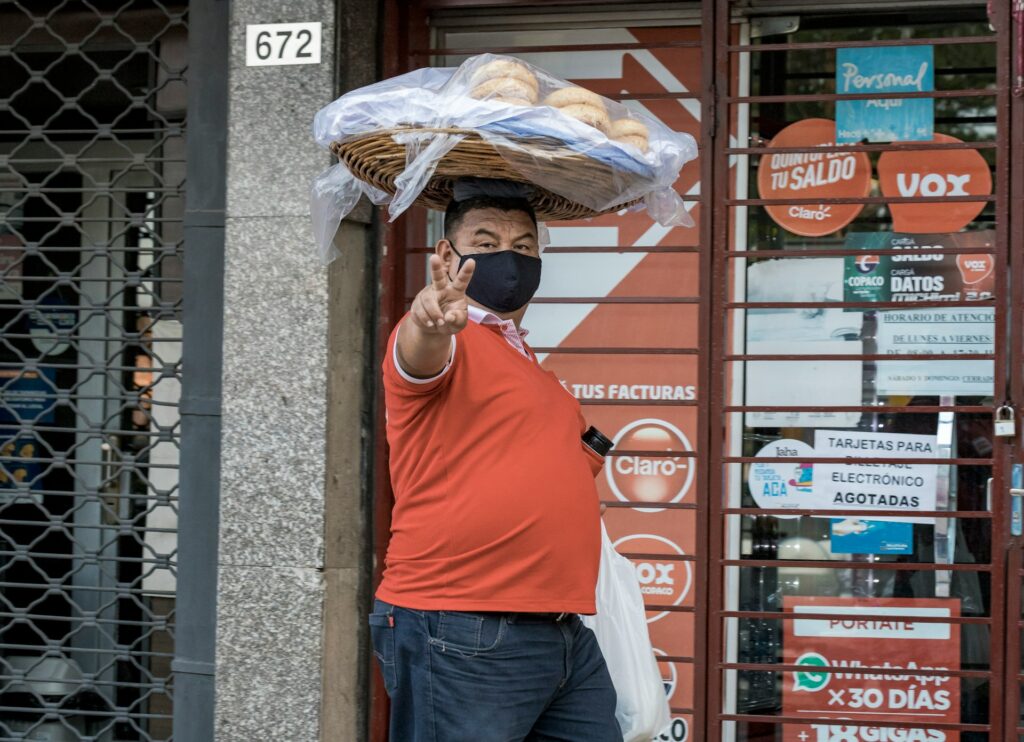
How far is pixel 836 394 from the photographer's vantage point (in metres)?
4.67

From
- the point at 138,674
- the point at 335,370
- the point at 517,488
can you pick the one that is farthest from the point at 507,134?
the point at 138,674

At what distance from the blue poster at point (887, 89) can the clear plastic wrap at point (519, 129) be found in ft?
4.70

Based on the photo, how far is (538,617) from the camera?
298cm

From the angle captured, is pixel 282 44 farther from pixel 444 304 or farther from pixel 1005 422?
pixel 1005 422

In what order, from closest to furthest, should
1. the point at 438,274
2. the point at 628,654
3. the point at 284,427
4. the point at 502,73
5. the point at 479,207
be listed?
1. the point at 438,274
2. the point at 479,207
3. the point at 502,73
4. the point at 628,654
5. the point at 284,427

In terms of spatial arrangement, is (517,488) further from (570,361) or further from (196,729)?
(196,729)

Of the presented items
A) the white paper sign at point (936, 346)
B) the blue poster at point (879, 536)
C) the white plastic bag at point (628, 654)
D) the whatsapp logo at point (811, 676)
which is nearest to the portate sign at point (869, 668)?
the whatsapp logo at point (811, 676)

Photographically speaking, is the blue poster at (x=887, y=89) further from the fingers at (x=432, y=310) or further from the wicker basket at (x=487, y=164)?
the fingers at (x=432, y=310)

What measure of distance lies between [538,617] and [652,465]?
1.89 m

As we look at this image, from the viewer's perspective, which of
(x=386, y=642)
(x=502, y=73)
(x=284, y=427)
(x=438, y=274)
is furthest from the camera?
(x=284, y=427)

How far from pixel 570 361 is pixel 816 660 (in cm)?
146

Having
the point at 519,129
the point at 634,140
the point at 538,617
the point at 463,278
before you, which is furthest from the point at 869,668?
the point at 463,278

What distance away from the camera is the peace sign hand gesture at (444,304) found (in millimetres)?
2619

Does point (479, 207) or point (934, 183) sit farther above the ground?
point (934, 183)
